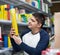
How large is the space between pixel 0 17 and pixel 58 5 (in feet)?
16.4

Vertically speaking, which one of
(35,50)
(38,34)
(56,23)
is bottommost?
(35,50)

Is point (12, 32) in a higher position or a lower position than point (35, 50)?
higher

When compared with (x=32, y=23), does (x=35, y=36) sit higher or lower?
lower

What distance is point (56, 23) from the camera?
1285 mm

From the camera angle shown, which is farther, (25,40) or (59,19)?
(25,40)

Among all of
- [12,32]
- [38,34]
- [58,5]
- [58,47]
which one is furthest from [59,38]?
[58,5]

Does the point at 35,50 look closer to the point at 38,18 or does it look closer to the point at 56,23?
the point at 38,18

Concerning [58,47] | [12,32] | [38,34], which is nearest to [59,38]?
[58,47]

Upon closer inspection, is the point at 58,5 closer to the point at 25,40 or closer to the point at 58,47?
the point at 25,40

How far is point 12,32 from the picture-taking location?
2.21 metres

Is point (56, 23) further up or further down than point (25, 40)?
further up

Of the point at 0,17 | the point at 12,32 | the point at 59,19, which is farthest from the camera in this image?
the point at 0,17

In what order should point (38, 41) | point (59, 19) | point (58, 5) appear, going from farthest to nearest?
point (58, 5)
point (38, 41)
point (59, 19)

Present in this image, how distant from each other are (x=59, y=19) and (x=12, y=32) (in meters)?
1.01
